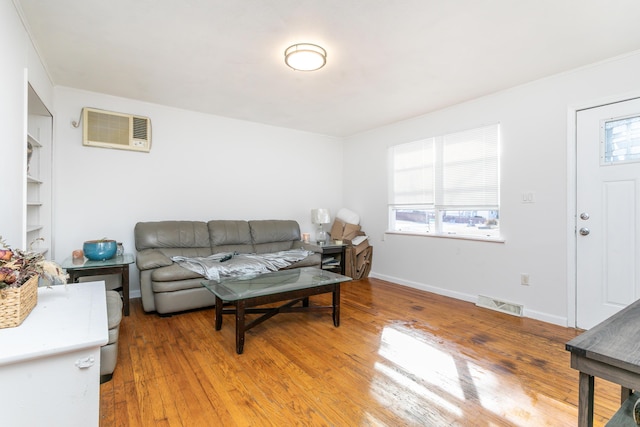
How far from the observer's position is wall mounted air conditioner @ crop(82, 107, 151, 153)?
3.43 meters

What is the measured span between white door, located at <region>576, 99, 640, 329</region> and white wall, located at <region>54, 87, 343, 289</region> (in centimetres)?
355

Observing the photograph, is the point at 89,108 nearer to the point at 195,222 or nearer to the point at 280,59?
the point at 195,222

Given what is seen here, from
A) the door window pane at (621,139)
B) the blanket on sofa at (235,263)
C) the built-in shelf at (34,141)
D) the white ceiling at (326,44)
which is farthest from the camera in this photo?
the blanket on sofa at (235,263)

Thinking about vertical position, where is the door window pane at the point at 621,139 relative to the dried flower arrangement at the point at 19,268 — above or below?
above

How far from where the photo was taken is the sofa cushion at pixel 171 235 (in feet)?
11.5

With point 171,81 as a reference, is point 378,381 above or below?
below

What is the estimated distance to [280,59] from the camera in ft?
8.67

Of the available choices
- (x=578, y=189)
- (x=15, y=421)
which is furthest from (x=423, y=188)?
(x=15, y=421)

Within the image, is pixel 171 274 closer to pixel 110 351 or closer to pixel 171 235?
pixel 171 235

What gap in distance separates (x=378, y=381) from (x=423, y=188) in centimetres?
293

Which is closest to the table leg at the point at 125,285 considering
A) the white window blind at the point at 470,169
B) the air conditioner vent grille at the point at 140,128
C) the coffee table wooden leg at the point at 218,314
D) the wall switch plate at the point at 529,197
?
the coffee table wooden leg at the point at 218,314

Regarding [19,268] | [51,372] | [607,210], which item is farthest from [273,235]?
[607,210]

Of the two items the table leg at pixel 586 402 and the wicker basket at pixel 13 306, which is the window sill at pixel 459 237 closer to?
the table leg at pixel 586 402

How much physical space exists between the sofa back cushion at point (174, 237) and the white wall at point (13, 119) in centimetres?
135
